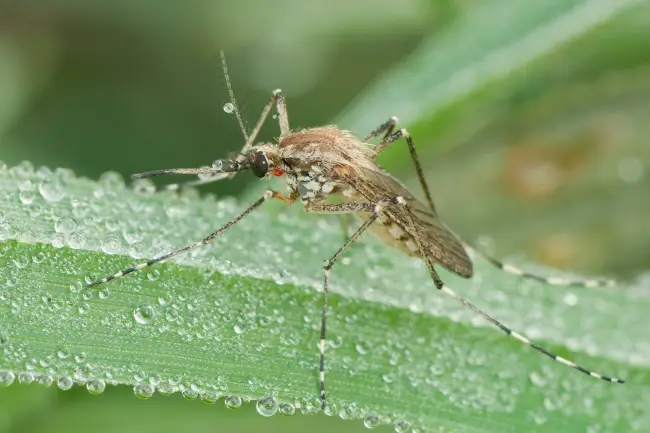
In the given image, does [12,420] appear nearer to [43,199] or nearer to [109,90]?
[43,199]

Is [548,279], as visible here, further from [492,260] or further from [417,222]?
[417,222]

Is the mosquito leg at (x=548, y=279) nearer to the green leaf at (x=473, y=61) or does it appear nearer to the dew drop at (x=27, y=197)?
the green leaf at (x=473, y=61)

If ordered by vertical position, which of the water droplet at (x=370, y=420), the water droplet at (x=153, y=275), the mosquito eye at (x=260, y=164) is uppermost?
the mosquito eye at (x=260, y=164)

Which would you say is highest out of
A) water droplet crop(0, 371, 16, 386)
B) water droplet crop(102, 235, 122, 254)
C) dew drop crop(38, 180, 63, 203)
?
dew drop crop(38, 180, 63, 203)

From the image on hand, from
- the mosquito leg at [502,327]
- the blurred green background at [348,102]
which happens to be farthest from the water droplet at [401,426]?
the mosquito leg at [502,327]

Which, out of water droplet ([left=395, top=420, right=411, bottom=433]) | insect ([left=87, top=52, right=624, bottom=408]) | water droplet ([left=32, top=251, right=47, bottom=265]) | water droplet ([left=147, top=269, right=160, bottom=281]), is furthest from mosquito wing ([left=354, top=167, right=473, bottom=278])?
water droplet ([left=32, top=251, right=47, bottom=265])

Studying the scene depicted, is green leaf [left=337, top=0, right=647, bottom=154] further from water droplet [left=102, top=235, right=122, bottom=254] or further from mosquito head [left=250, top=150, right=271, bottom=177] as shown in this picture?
water droplet [left=102, top=235, right=122, bottom=254]

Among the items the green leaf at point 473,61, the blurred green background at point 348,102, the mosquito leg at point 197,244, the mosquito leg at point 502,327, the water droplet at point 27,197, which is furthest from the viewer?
the blurred green background at point 348,102
